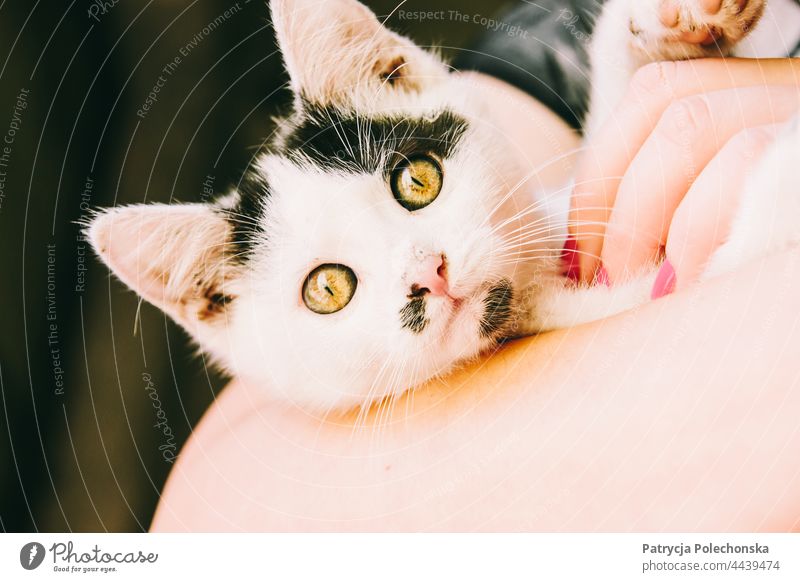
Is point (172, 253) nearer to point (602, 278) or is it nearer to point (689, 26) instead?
point (602, 278)

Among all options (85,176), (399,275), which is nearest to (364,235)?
(399,275)

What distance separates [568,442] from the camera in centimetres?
43

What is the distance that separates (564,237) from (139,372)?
1.35 feet

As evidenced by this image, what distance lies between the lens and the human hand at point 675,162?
45 cm

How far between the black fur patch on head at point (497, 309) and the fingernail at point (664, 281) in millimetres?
120

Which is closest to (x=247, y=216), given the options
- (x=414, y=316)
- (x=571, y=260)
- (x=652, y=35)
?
(x=414, y=316)

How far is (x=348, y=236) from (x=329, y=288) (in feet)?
0.16

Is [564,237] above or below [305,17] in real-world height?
below

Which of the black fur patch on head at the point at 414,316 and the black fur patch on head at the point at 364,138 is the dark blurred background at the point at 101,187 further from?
the black fur patch on head at the point at 414,316

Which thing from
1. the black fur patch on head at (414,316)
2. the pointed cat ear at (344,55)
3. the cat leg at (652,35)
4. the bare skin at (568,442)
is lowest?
the bare skin at (568,442)

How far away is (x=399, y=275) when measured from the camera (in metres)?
0.44

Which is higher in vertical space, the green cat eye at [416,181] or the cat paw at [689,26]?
the cat paw at [689,26]

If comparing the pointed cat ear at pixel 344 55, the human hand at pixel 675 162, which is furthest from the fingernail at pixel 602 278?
the pointed cat ear at pixel 344 55
